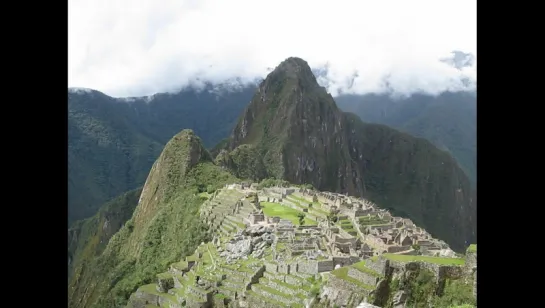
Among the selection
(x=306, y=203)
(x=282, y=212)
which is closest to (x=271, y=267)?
(x=282, y=212)

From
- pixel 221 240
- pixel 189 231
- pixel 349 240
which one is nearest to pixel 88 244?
pixel 189 231

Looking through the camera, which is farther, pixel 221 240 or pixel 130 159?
pixel 130 159

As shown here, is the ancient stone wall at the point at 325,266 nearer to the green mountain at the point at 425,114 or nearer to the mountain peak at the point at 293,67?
the green mountain at the point at 425,114

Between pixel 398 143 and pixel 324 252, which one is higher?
pixel 398 143

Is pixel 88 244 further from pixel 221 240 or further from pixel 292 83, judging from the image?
pixel 292 83

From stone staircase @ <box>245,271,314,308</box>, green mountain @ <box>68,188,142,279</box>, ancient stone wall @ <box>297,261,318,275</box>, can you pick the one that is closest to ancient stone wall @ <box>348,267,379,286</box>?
stone staircase @ <box>245,271,314,308</box>

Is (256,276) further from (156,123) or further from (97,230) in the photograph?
(156,123)
